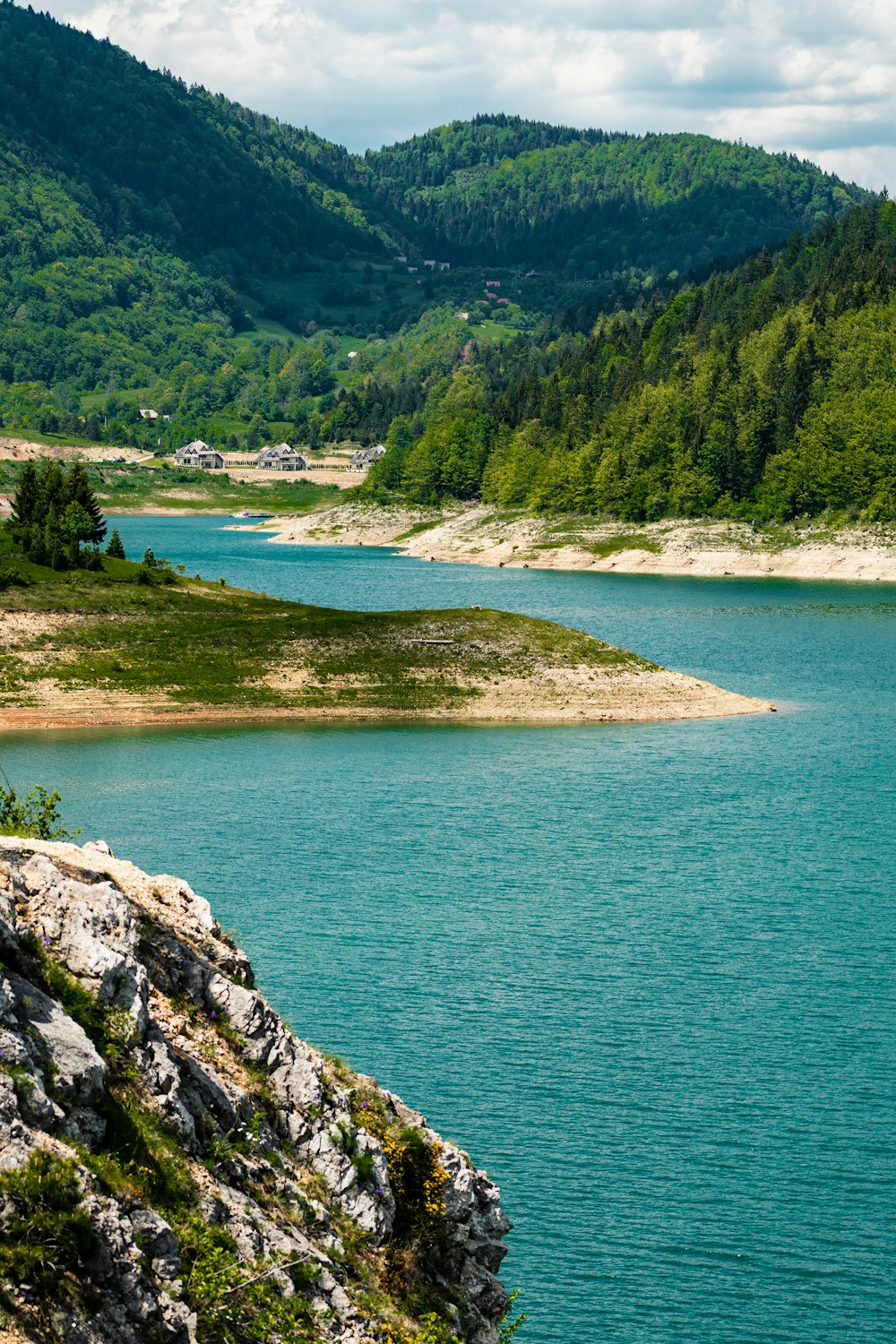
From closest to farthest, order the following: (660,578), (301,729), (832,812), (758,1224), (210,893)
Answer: (758,1224)
(210,893)
(832,812)
(301,729)
(660,578)

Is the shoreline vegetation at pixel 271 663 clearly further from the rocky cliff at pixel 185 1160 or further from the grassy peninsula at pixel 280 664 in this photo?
the rocky cliff at pixel 185 1160

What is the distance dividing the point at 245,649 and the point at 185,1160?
8235 centimetres

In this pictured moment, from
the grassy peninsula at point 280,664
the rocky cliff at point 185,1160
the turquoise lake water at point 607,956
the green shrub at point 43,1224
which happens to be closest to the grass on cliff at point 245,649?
the grassy peninsula at point 280,664

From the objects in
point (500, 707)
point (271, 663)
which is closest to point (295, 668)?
point (271, 663)

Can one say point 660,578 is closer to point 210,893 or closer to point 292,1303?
point 210,893

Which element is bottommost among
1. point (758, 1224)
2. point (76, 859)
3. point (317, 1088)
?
point (758, 1224)

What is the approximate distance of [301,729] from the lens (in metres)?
90.1

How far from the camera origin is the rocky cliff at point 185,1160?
623 inches

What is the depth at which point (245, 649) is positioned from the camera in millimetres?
99562

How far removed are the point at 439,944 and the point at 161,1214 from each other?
32.2m

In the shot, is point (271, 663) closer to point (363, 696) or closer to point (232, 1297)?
point (363, 696)

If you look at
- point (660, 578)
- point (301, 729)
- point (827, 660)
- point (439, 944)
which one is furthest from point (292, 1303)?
point (660, 578)

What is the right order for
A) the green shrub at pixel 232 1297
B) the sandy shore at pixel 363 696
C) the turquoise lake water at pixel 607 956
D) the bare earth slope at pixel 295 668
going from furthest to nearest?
the bare earth slope at pixel 295 668 → the sandy shore at pixel 363 696 → the turquoise lake water at pixel 607 956 → the green shrub at pixel 232 1297

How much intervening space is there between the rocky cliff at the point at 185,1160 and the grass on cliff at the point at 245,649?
69916mm
